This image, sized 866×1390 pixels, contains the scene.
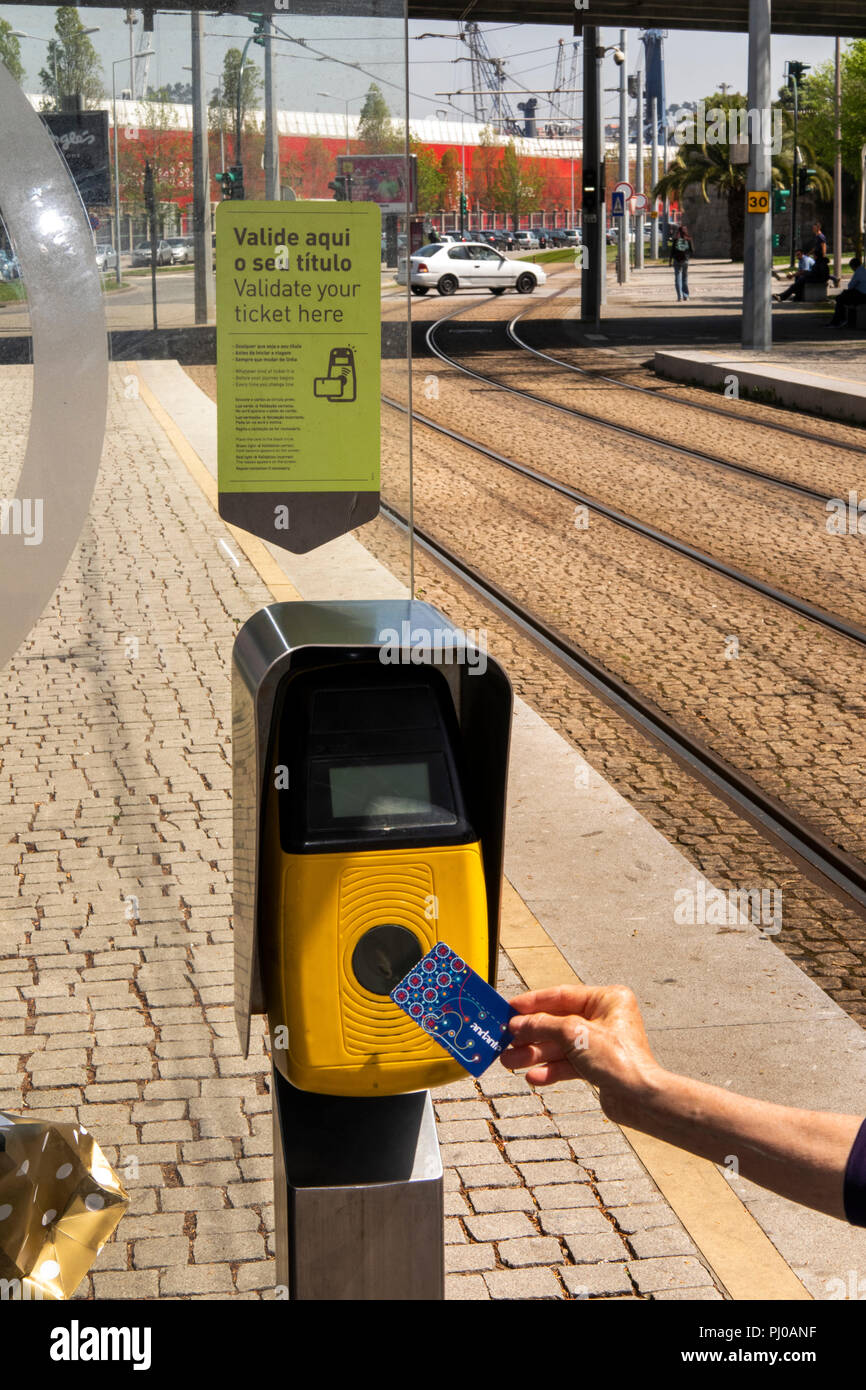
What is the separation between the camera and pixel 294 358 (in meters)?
2.86

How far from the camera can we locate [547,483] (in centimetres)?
1379

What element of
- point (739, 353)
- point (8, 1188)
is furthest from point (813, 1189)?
point (739, 353)

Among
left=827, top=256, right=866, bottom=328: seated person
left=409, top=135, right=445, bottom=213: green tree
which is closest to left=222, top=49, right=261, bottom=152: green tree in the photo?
left=827, top=256, right=866, bottom=328: seated person

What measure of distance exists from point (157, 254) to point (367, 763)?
1820 millimetres

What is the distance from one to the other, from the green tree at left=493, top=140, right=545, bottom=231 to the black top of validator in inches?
3835

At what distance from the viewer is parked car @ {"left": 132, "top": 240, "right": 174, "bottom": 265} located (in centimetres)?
338

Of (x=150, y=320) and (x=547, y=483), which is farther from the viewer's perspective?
(x=547, y=483)

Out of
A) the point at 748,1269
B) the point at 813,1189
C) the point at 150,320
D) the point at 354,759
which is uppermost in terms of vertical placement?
the point at 150,320

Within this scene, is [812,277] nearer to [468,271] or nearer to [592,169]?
[592,169]

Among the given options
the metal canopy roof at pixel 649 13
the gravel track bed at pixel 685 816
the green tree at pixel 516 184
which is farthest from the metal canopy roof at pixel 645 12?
the green tree at pixel 516 184

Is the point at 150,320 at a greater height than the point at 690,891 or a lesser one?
greater

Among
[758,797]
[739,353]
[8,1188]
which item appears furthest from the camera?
[739,353]
